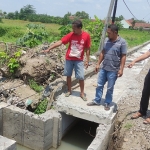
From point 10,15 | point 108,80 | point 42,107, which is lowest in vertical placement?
point 42,107

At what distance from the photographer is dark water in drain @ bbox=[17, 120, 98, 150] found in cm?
572

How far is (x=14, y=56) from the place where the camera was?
7.27m

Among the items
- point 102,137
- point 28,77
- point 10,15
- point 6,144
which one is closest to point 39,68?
point 28,77

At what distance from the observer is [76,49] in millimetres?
5035

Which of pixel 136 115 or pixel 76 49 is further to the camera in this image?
pixel 76 49

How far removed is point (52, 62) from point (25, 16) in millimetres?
53073

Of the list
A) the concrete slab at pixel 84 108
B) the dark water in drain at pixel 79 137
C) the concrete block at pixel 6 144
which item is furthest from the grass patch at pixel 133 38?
the concrete block at pixel 6 144

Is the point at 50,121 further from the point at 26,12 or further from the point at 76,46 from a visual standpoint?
the point at 26,12

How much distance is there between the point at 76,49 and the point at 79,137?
2.49 meters

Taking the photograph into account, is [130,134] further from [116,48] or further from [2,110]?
[2,110]

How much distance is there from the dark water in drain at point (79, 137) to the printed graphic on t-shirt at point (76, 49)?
88.8 inches

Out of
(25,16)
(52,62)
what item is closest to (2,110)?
(52,62)

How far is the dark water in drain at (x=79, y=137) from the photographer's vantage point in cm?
572

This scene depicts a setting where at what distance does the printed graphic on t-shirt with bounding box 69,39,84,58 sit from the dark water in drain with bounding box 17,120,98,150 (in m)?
2.26
